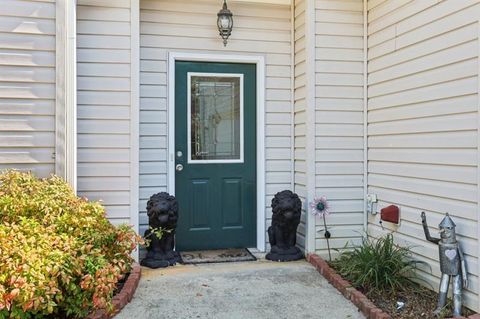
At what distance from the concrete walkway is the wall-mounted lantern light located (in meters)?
2.15

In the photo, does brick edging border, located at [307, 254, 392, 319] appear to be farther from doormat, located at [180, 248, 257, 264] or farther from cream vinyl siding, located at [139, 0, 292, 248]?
cream vinyl siding, located at [139, 0, 292, 248]

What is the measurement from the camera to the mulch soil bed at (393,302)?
2.86 metres

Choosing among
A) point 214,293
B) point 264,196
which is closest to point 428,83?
point 264,196

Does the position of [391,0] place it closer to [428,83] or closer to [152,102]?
[428,83]

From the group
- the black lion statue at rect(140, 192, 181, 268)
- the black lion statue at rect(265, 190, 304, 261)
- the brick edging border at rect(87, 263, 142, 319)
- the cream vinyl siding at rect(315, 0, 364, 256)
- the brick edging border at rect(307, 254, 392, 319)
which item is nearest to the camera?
the brick edging border at rect(87, 263, 142, 319)

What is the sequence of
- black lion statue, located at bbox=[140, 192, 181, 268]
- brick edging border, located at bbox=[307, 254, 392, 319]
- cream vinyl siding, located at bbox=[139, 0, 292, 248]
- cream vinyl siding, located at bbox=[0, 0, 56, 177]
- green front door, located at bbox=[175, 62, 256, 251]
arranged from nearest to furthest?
1. brick edging border, located at bbox=[307, 254, 392, 319]
2. cream vinyl siding, located at bbox=[0, 0, 56, 177]
3. black lion statue, located at bbox=[140, 192, 181, 268]
4. cream vinyl siding, located at bbox=[139, 0, 292, 248]
5. green front door, located at bbox=[175, 62, 256, 251]

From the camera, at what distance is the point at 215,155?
176 inches

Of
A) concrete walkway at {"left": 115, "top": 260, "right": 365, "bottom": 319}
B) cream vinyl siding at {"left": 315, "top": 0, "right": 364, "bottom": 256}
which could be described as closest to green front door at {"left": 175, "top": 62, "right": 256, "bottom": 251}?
concrete walkway at {"left": 115, "top": 260, "right": 365, "bottom": 319}

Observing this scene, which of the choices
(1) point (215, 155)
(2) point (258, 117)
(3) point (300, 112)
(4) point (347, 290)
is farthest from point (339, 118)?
(4) point (347, 290)

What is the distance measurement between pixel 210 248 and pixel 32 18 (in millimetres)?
2544

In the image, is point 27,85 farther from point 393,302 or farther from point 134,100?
point 393,302

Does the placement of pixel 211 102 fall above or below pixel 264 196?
above

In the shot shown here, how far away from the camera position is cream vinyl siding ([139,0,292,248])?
4.23 meters

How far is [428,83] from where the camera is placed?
129 inches
